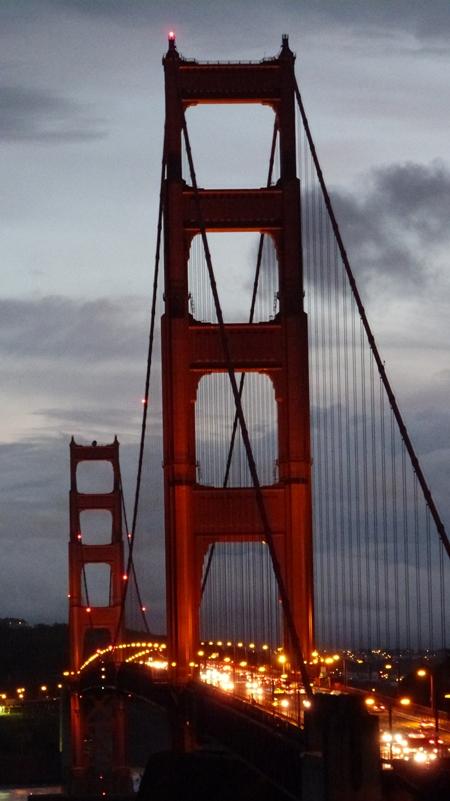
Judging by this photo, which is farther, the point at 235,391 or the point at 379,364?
the point at 235,391

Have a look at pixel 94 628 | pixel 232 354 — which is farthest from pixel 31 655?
pixel 232 354

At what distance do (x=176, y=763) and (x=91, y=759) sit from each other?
30.8 metres

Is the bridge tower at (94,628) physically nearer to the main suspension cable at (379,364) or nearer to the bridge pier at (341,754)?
the main suspension cable at (379,364)

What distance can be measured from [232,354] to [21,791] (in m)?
44.4

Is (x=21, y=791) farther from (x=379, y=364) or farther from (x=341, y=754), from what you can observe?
(x=341, y=754)

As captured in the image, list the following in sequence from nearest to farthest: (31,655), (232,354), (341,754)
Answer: (341,754), (232,354), (31,655)

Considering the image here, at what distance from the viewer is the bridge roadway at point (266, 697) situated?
27.0m

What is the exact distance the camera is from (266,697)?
1353 inches

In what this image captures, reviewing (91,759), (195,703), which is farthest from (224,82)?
(91,759)

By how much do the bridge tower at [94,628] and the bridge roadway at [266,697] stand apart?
6.50m

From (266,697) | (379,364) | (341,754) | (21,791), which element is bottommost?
(21,791)

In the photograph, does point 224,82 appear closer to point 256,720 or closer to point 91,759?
point 256,720

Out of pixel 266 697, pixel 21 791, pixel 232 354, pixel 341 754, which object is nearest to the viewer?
pixel 341 754

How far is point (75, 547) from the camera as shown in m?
86.9
